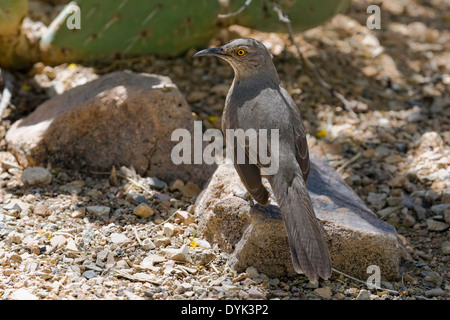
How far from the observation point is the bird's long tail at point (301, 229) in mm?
3732

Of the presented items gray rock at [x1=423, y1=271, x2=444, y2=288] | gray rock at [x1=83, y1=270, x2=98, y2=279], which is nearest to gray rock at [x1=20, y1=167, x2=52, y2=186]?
gray rock at [x1=83, y1=270, x2=98, y2=279]

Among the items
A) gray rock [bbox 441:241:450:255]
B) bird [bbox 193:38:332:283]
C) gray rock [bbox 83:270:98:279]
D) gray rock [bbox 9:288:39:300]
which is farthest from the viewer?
gray rock [bbox 441:241:450:255]

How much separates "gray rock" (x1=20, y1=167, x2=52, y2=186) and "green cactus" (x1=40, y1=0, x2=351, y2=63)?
5.67ft

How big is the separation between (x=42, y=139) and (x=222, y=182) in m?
1.68

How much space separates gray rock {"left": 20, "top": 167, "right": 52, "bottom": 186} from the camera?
502 cm

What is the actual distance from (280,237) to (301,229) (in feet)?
1.19

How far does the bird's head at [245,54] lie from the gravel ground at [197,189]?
1134 millimetres

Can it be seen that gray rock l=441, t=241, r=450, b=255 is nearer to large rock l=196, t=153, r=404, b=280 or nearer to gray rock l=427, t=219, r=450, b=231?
gray rock l=427, t=219, r=450, b=231

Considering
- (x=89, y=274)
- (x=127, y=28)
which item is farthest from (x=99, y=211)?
(x=127, y=28)

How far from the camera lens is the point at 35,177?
198 inches

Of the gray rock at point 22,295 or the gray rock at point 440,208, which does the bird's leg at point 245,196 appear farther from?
the gray rock at point 440,208

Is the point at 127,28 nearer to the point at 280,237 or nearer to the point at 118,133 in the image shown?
the point at 118,133

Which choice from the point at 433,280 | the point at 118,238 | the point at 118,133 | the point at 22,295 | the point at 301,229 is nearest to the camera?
the point at 22,295

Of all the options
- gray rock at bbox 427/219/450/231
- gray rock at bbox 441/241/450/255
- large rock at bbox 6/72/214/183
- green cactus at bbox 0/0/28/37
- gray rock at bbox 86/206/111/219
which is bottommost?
gray rock at bbox 441/241/450/255
